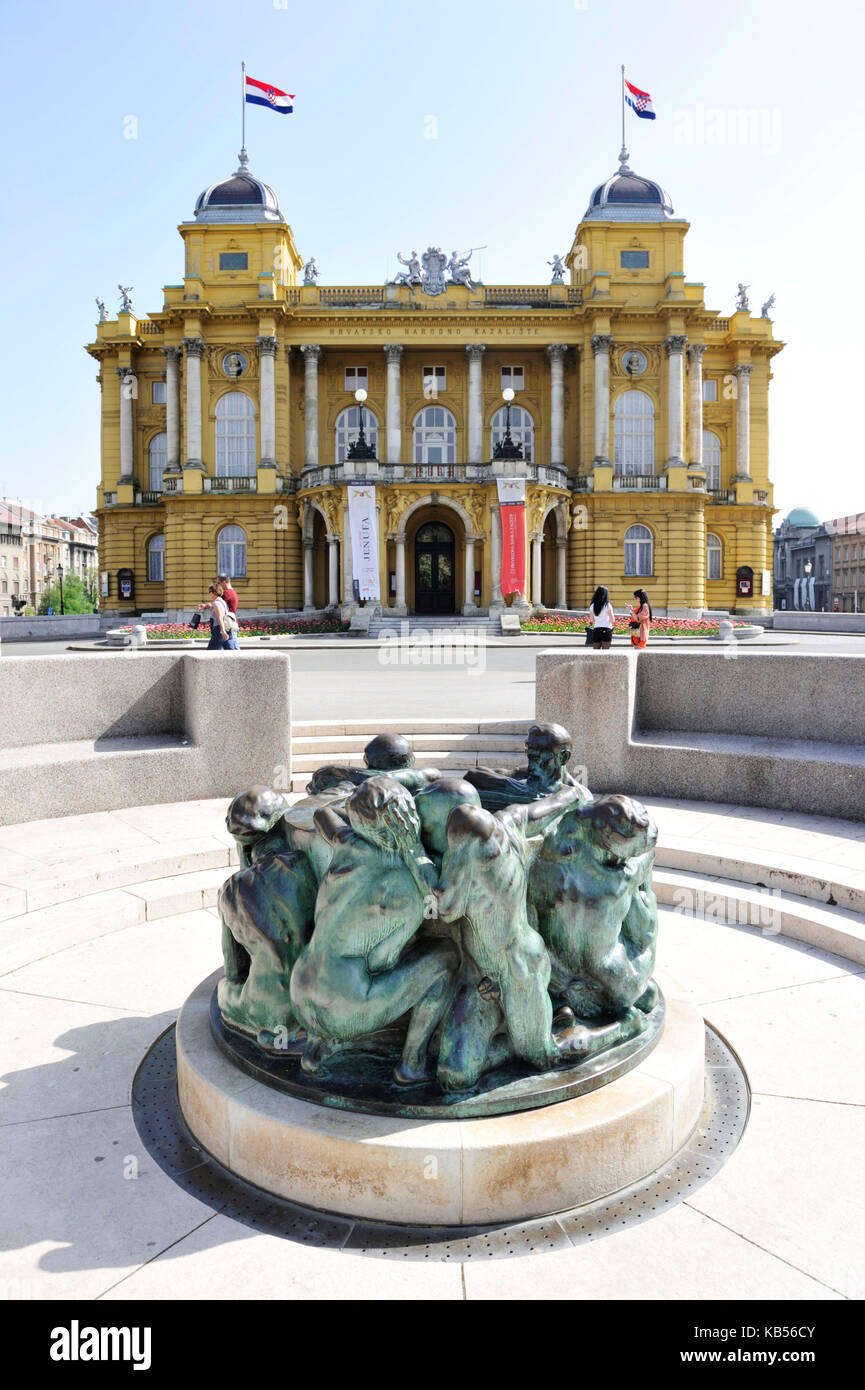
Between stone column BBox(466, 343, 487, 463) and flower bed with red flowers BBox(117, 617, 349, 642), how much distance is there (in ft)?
39.7

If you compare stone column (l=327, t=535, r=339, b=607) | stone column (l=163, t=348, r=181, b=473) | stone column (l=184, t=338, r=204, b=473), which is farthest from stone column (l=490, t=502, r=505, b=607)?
stone column (l=163, t=348, r=181, b=473)

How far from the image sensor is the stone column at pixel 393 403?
45031 mm

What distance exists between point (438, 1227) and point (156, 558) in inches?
1944

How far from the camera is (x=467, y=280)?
45594 millimetres

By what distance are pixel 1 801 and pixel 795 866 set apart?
6445mm

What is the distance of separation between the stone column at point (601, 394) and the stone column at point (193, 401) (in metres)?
20.0

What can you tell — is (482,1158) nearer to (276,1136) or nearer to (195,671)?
(276,1136)

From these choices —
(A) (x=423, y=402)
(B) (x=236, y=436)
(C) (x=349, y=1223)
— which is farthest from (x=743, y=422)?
(C) (x=349, y=1223)

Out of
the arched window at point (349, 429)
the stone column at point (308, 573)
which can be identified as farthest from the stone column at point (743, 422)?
the stone column at point (308, 573)

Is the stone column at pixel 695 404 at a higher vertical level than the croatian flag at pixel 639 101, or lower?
lower

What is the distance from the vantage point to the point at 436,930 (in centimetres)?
351

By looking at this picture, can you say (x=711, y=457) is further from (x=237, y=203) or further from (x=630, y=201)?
(x=237, y=203)

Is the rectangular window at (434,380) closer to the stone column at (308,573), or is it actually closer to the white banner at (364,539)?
the white banner at (364,539)

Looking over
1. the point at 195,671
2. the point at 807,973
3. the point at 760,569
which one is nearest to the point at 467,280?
the point at 760,569
